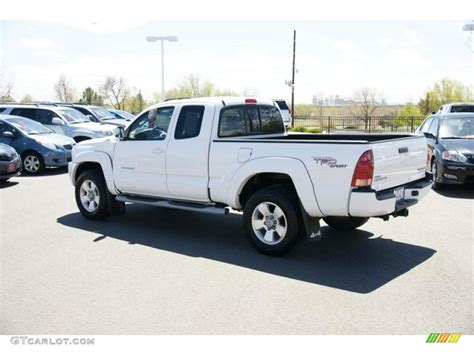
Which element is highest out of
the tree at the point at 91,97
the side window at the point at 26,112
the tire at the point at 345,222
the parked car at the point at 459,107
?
the tree at the point at 91,97

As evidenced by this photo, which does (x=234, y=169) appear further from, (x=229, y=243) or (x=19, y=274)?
(x=19, y=274)

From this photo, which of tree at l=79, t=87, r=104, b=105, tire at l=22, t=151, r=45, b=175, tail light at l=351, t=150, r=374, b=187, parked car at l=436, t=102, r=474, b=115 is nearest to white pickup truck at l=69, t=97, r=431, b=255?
tail light at l=351, t=150, r=374, b=187

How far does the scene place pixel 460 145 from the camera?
395 inches

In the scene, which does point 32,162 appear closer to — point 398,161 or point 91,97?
point 398,161

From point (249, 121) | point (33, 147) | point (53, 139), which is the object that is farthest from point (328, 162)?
point (53, 139)

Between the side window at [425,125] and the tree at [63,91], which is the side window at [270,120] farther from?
the tree at [63,91]

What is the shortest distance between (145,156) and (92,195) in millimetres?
1439

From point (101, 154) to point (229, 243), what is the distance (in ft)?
8.94

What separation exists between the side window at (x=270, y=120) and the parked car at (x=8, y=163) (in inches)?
280

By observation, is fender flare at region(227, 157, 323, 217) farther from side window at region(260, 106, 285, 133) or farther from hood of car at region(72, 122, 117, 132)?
hood of car at region(72, 122, 117, 132)

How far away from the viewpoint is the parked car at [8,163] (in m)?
11.1

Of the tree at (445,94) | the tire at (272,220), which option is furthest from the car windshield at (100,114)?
the tree at (445,94)

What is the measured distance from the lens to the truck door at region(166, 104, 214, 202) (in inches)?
251
